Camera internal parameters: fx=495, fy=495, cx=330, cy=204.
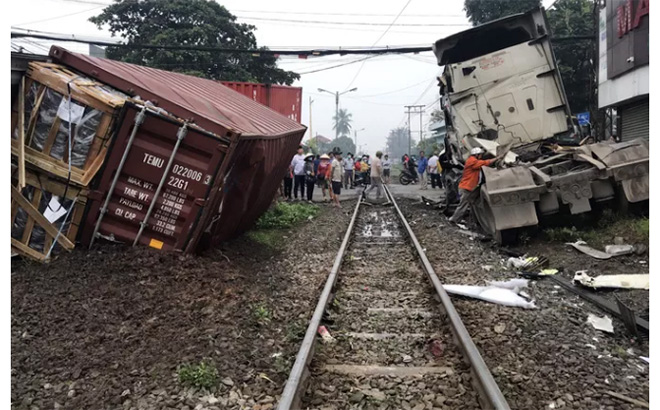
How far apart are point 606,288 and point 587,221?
10.1 feet

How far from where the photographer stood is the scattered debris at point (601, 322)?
439cm

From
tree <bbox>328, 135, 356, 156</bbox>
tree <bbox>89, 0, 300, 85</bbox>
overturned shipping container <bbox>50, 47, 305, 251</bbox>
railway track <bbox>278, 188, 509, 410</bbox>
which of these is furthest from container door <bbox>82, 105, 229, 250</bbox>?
tree <bbox>328, 135, 356, 156</bbox>

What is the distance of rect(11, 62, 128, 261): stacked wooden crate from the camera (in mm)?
5516

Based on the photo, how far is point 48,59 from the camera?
5992 millimetres

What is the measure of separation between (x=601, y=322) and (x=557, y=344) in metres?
0.73

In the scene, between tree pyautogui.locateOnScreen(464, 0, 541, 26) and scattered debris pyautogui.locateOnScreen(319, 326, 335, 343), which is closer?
scattered debris pyautogui.locateOnScreen(319, 326, 335, 343)

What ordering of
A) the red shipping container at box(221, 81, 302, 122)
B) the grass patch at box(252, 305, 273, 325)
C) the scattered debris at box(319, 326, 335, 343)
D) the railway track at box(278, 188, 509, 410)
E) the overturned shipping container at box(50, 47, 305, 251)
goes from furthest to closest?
the red shipping container at box(221, 81, 302, 122), the overturned shipping container at box(50, 47, 305, 251), the grass patch at box(252, 305, 273, 325), the scattered debris at box(319, 326, 335, 343), the railway track at box(278, 188, 509, 410)

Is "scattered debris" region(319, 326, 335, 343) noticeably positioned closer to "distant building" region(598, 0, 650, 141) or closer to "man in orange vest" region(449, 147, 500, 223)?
"man in orange vest" region(449, 147, 500, 223)

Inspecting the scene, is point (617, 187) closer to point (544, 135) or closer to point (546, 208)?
point (546, 208)

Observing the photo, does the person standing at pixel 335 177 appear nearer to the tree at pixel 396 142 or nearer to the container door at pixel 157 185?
the container door at pixel 157 185

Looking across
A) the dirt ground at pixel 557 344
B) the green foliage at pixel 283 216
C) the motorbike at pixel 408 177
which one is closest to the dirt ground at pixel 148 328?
the dirt ground at pixel 557 344

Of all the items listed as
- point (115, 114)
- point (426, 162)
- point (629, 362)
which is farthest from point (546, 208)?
point (426, 162)

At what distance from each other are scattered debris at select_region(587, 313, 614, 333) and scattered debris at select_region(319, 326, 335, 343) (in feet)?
7.83

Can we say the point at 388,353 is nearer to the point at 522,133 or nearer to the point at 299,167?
the point at 522,133
